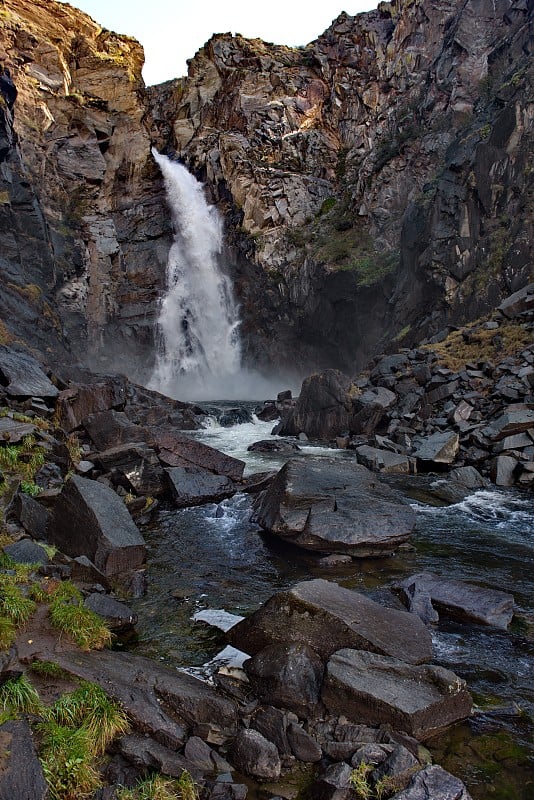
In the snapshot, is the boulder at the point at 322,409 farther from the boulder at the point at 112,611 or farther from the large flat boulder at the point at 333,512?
the boulder at the point at 112,611

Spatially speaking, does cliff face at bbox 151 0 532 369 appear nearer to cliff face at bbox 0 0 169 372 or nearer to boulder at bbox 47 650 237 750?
cliff face at bbox 0 0 169 372

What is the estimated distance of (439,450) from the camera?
45.1ft

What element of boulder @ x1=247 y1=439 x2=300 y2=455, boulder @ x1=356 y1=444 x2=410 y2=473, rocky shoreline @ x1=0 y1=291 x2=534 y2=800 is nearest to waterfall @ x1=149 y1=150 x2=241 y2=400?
boulder @ x1=247 y1=439 x2=300 y2=455

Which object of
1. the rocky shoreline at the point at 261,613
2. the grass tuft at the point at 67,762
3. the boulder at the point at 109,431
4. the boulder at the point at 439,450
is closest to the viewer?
the grass tuft at the point at 67,762

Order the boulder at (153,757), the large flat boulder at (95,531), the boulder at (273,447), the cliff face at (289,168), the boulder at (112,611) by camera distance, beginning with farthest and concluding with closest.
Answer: the cliff face at (289,168) → the boulder at (273,447) → the large flat boulder at (95,531) → the boulder at (112,611) → the boulder at (153,757)

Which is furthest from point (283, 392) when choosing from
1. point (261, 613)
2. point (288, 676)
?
point (288, 676)

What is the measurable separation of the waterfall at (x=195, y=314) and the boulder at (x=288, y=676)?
32.9 meters

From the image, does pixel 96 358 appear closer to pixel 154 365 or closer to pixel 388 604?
pixel 154 365

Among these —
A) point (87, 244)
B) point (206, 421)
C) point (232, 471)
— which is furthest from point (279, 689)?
point (87, 244)

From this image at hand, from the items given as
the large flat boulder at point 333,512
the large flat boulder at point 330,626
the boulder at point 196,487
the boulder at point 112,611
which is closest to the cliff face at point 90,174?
the boulder at point 196,487

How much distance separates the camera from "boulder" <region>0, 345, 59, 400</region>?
12164 millimetres

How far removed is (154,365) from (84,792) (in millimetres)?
35949

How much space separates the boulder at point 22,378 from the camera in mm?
12164

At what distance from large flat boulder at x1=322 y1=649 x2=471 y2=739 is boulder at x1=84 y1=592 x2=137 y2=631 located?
260cm
